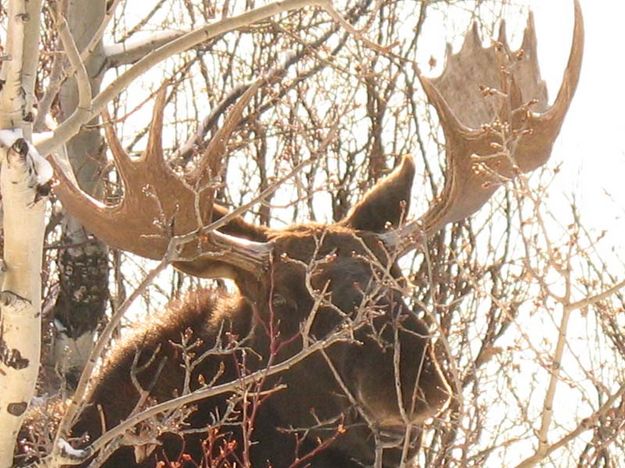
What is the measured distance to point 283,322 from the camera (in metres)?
6.93

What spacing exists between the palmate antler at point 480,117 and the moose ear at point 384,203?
4.3 inches

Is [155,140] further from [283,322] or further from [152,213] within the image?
[283,322]

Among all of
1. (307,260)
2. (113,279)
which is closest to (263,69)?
(113,279)

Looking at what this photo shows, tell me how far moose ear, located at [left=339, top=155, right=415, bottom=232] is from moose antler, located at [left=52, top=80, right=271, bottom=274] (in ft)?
2.05

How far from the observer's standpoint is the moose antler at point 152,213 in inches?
273

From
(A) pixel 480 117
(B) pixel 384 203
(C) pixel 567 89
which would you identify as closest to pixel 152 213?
(B) pixel 384 203

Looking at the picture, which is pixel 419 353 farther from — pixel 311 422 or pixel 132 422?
pixel 132 422

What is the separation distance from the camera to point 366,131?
35.7 feet

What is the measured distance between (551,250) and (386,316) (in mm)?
1763

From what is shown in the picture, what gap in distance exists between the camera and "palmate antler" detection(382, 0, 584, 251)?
7406mm

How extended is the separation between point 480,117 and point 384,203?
0.83m

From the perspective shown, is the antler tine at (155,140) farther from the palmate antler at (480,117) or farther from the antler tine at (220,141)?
the palmate antler at (480,117)

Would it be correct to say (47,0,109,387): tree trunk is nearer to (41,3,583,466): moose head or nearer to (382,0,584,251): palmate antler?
(41,3,583,466): moose head

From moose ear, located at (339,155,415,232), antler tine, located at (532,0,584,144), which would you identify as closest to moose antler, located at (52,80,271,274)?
moose ear, located at (339,155,415,232)
